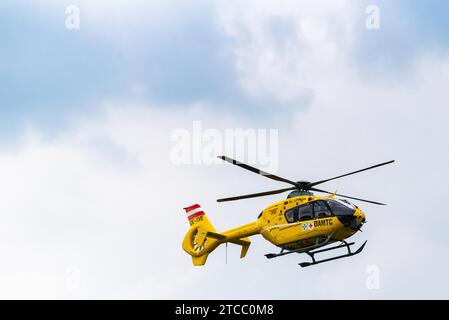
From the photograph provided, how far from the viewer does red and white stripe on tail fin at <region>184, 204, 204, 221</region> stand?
7562cm

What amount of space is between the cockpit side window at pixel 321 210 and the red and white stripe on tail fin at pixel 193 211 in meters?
13.3

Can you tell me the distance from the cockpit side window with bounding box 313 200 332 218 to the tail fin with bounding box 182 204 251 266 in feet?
29.6

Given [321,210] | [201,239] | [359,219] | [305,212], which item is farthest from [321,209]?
[201,239]

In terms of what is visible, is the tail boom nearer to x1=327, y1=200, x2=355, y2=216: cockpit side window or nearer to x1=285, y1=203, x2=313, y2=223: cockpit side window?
x1=285, y1=203, x2=313, y2=223: cockpit side window

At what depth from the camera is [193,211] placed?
7594cm

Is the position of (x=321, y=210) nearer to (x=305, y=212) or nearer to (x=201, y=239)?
(x=305, y=212)

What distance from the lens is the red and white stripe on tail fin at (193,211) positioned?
248ft

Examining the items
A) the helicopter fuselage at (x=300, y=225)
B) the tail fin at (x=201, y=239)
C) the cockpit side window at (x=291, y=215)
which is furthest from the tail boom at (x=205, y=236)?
the cockpit side window at (x=291, y=215)

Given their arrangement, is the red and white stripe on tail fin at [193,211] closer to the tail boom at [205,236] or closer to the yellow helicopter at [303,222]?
the tail boom at [205,236]

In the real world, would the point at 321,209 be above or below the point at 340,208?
below

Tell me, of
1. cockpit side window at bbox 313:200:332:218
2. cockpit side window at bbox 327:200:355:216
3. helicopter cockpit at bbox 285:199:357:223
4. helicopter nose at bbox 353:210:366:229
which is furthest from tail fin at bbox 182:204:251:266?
helicopter nose at bbox 353:210:366:229

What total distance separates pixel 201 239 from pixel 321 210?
1296cm
